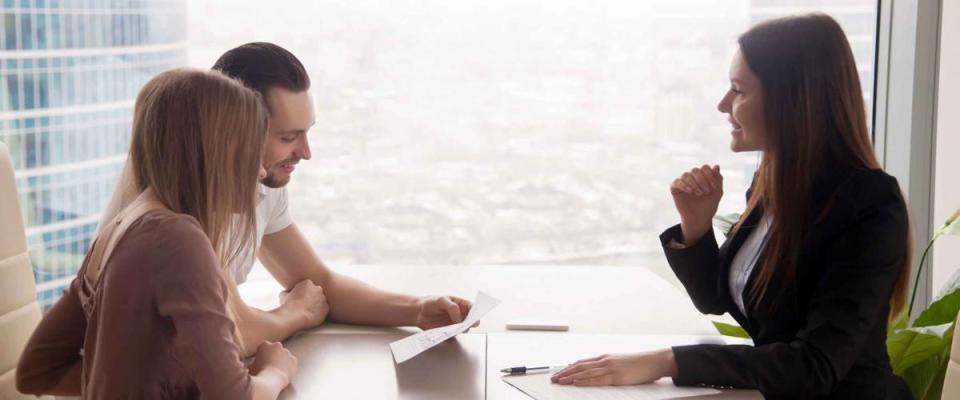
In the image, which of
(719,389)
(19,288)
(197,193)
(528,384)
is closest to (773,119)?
(719,389)

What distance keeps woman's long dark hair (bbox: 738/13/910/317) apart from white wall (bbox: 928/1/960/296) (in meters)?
1.40

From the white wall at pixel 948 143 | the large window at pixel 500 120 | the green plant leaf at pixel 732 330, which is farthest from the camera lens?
the large window at pixel 500 120

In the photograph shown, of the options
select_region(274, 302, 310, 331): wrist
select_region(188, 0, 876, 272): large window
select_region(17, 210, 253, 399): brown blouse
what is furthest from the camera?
select_region(188, 0, 876, 272): large window

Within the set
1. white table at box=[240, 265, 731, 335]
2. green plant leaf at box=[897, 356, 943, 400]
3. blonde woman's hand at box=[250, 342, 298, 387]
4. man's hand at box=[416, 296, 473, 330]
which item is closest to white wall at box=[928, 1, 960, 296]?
green plant leaf at box=[897, 356, 943, 400]

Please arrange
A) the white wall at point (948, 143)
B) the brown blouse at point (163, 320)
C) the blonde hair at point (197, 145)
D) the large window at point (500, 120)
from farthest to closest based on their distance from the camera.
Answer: the large window at point (500, 120) → the white wall at point (948, 143) → the blonde hair at point (197, 145) → the brown blouse at point (163, 320)

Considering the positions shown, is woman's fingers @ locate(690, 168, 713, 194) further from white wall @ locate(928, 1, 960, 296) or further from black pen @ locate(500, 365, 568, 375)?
white wall @ locate(928, 1, 960, 296)

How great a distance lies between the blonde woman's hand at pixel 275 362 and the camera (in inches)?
63.5

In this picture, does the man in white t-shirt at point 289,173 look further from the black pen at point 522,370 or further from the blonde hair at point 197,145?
the blonde hair at point 197,145

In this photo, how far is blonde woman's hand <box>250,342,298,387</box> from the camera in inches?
63.5

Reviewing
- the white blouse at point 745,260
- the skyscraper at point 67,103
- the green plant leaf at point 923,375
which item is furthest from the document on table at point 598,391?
the skyscraper at point 67,103

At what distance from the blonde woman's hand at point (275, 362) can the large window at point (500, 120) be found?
6.72ft

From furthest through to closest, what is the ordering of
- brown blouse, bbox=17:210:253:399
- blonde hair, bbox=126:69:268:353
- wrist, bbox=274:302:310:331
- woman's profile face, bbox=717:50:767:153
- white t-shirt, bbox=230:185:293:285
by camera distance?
white t-shirt, bbox=230:185:293:285
wrist, bbox=274:302:310:331
woman's profile face, bbox=717:50:767:153
blonde hair, bbox=126:69:268:353
brown blouse, bbox=17:210:253:399

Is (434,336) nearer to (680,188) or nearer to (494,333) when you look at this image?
(494,333)

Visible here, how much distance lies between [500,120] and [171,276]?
8.03ft
